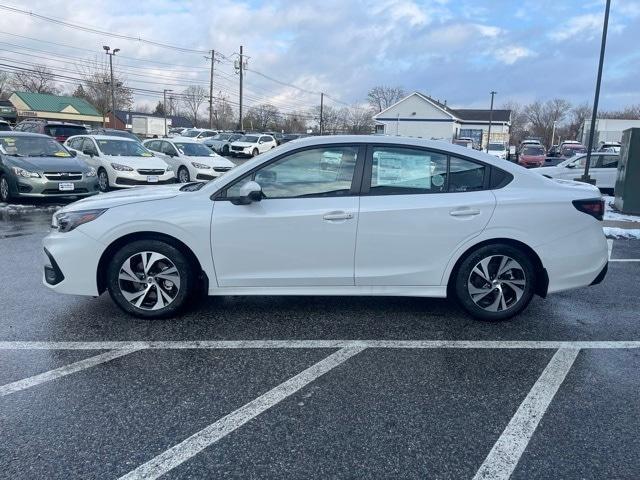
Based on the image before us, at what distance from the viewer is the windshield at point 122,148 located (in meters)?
14.4

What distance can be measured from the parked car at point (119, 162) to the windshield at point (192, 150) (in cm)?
233

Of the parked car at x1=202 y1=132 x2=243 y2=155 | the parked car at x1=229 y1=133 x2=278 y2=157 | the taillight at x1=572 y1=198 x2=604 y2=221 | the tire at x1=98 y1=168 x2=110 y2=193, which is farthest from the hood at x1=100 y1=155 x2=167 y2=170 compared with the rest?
the parked car at x1=202 y1=132 x2=243 y2=155

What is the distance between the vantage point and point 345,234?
4.25 m

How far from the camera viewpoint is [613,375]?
3584mm

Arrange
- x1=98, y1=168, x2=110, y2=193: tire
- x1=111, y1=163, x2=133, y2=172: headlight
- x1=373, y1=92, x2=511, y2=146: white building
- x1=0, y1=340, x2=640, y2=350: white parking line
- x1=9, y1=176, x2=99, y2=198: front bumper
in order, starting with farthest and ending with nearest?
x1=373, y1=92, x2=511, y2=146: white building, x1=98, y1=168, x2=110, y2=193: tire, x1=111, y1=163, x2=133, y2=172: headlight, x1=9, y1=176, x2=99, y2=198: front bumper, x1=0, y1=340, x2=640, y2=350: white parking line

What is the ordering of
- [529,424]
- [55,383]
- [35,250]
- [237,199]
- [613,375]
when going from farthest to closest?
[35,250]
[237,199]
[613,375]
[55,383]
[529,424]

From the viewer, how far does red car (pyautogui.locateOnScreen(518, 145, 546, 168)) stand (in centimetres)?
2980

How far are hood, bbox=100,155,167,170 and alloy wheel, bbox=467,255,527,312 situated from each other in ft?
37.8

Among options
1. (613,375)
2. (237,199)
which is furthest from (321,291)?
(613,375)

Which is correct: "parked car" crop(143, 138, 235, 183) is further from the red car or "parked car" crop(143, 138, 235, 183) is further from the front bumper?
the red car

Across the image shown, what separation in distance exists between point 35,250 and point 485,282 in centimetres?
598

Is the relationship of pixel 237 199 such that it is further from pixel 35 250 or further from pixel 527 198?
pixel 35 250

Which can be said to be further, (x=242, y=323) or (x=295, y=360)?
(x=242, y=323)

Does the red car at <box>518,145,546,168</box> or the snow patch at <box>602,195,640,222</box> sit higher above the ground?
the red car at <box>518,145,546,168</box>
